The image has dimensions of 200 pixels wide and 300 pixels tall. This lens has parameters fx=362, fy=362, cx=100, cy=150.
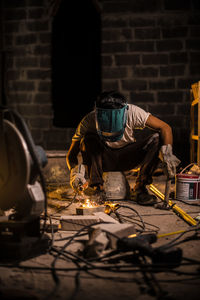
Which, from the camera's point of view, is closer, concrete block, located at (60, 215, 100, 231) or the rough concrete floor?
the rough concrete floor

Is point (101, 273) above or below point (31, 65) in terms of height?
below

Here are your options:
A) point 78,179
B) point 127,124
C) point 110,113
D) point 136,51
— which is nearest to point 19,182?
point 78,179

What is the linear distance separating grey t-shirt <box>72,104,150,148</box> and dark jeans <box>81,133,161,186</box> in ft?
0.21

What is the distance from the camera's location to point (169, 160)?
13.0ft

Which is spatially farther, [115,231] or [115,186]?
[115,186]

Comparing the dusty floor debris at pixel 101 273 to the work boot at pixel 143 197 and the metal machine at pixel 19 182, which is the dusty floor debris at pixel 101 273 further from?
the work boot at pixel 143 197

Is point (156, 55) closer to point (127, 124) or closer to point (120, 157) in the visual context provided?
point (127, 124)

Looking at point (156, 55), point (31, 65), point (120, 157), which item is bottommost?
point (120, 157)

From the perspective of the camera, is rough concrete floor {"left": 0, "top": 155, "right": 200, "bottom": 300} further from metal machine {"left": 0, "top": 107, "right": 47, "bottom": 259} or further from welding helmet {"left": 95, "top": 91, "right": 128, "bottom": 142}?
welding helmet {"left": 95, "top": 91, "right": 128, "bottom": 142}

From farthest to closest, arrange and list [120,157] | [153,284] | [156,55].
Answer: [156,55], [120,157], [153,284]

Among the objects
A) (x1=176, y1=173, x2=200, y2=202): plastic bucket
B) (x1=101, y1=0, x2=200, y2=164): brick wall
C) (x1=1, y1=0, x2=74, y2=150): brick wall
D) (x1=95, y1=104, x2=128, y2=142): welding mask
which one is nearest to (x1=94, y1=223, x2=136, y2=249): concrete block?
(x1=95, y1=104, x2=128, y2=142): welding mask

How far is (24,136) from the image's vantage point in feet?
7.81

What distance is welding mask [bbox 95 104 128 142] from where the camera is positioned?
154 inches

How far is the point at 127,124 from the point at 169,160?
0.68m
